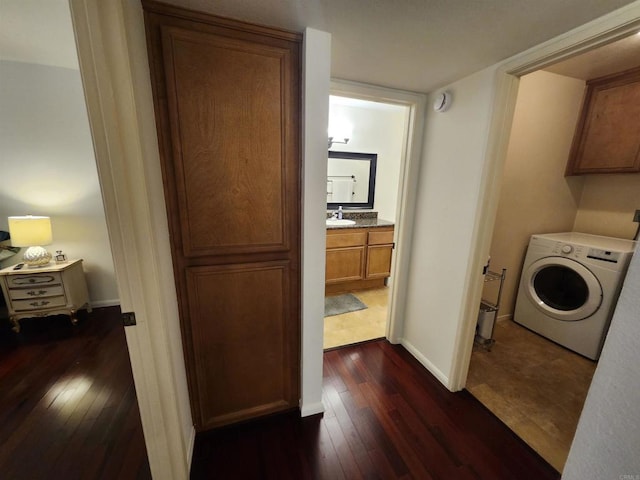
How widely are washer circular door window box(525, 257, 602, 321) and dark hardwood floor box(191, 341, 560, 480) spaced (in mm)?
1283

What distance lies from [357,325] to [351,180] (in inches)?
77.0

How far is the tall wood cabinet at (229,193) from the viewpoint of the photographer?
3.48 feet

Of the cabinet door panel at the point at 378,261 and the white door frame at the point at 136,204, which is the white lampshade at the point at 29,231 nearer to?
the white door frame at the point at 136,204

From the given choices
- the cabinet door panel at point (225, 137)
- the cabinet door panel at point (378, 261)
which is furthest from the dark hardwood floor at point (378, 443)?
the cabinet door panel at point (378, 261)

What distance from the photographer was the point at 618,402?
0.40 m

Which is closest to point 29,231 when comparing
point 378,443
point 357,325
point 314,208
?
point 314,208

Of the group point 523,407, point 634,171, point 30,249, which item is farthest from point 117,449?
point 634,171

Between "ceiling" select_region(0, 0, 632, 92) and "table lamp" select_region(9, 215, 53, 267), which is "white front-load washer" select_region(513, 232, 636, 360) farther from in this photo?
"table lamp" select_region(9, 215, 53, 267)


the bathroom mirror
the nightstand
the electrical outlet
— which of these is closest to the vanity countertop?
the bathroom mirror

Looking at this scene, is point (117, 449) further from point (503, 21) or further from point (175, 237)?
point (503, 21)

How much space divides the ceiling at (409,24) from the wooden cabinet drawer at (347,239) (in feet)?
5.58

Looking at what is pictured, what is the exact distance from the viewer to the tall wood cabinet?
1.06m

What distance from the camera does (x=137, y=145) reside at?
82 cm

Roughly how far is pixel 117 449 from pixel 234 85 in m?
2.00
